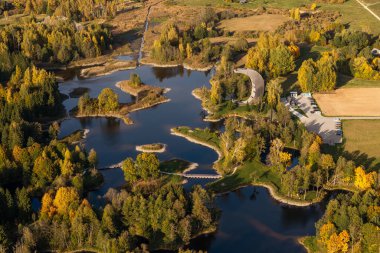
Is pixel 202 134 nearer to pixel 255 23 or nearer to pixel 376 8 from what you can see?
pixel 255 23

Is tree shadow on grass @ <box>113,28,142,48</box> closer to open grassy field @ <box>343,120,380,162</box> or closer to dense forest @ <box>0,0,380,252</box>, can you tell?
dense forest @ <box>0,0,380,252</box>

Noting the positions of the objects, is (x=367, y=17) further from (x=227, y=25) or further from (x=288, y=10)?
(x=227, y=25)

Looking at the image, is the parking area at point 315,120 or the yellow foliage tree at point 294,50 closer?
the parking area at point 315,120

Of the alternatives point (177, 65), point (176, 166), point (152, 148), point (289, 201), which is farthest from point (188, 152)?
point (177, 65)

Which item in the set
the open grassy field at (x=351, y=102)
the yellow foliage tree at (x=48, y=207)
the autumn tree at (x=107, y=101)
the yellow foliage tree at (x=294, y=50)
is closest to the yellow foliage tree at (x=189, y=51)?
the yellow foliage tree at (x=294, y=50)

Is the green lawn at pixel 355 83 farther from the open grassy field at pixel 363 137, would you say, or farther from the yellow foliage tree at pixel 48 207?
the yellow foliage tree at pixel 48 207

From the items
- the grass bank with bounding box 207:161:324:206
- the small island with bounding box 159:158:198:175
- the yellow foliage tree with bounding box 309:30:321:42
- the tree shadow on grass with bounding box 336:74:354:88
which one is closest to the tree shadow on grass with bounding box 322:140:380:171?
the grass bank with bounding box 207:161:324:206

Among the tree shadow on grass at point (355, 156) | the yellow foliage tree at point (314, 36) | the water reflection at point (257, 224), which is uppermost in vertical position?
the yellow foliage tree at point (314, 36)
